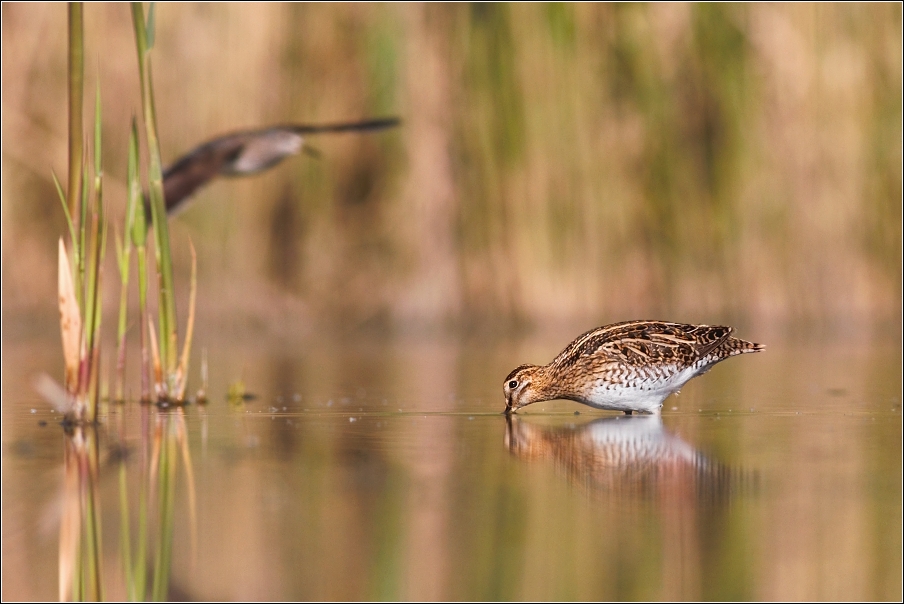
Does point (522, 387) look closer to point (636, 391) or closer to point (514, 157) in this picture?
point (636, 391)

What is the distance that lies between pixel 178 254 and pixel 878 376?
4948mm

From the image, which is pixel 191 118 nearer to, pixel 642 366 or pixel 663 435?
pixel 642 366

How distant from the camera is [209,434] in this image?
540cm

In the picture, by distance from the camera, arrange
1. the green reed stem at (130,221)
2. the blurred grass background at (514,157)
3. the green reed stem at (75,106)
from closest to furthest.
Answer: the green reed stem at (75,106), the green reed stem at (130,221), the blurred grass background at (514,157)

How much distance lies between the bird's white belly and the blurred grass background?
4.20 m

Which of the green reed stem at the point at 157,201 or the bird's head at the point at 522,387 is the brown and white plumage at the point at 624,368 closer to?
the bird's head at the point at 522,387

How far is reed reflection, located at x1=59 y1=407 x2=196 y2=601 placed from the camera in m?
3.05

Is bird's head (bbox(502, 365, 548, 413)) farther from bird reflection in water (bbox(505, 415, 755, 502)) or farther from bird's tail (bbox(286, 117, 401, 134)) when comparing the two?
bird's tail (bbox(286, 117, 401, 134))

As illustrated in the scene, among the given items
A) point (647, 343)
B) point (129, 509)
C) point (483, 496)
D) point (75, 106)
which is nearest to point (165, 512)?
point (129, 509)

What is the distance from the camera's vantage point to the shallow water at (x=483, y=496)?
10.1 ft

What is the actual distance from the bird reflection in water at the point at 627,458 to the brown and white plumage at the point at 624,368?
148 millimetres

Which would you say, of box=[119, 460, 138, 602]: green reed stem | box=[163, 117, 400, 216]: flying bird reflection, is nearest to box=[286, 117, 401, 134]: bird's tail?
box=[163, 117, 400, 216]: flying bird reflection

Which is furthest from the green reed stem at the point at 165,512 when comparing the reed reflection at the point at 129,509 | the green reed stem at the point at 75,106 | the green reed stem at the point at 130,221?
the green reed stem at the point at 75,106

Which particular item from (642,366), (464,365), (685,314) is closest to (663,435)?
(642,366)
